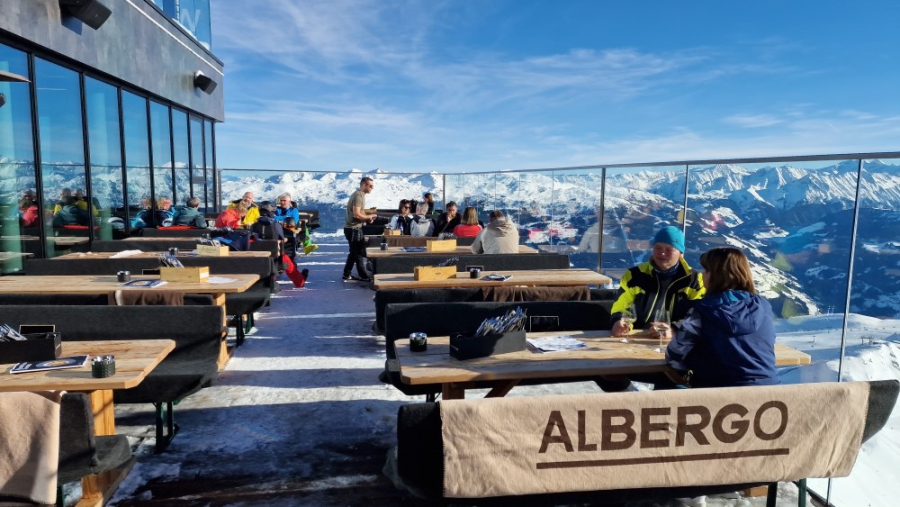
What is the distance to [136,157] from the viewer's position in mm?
8789

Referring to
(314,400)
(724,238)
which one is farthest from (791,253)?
(314,400)

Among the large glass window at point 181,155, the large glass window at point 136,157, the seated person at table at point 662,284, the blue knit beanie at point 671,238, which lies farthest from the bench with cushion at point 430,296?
the large glass window at point 181,155

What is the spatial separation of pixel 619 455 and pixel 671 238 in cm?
143

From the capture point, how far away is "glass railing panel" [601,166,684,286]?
187 inches

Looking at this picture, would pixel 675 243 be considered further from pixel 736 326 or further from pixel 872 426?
pixel 872 426

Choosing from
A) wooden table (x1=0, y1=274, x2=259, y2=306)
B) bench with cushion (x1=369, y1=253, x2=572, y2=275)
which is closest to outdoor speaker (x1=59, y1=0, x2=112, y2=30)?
wooden table (x1=0, y1=274, x2=259, y2=306)

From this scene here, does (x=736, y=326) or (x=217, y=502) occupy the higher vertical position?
(x=736, y=326)

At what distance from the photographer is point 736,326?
2148 mm

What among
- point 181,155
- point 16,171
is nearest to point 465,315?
point 16,171

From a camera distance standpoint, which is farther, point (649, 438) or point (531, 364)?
point (531, 364)

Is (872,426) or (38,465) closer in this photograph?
(38,465)

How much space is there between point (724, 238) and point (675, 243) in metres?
1.43

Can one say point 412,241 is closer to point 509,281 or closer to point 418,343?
point 509,281

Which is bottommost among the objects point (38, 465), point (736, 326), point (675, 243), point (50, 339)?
point (38, 465)
